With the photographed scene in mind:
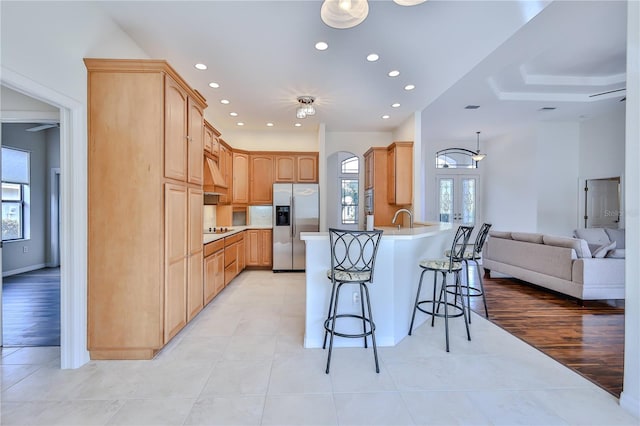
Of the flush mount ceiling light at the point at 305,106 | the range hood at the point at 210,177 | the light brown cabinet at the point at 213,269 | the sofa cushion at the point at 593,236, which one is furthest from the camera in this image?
the sofa cushion at the point at 593,236

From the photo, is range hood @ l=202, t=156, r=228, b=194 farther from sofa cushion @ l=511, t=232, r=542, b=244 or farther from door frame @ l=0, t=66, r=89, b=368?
sofa cushion @ l=511, t=232, r=542, b=244

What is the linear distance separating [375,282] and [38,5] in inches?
127

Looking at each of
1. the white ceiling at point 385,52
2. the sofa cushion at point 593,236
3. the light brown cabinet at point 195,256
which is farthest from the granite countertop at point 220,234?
the sofa cushion at point 593,236

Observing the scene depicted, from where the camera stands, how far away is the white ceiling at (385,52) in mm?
2576

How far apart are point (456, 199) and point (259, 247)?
243 inches

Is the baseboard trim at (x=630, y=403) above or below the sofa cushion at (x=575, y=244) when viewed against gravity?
below

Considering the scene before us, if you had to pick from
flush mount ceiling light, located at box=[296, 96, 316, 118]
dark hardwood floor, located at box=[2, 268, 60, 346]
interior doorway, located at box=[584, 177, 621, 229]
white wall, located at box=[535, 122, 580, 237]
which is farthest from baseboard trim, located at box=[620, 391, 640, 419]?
interior doorway, located at box=[584, 177, 621, 229]

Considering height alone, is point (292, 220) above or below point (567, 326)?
above

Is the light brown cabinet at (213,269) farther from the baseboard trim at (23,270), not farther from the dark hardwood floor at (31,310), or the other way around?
the baseboard trim at (23,270)

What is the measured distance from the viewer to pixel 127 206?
2.38 metres

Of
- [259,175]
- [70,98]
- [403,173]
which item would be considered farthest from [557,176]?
[70,98]

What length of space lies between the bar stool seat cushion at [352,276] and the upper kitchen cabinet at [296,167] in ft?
12.9

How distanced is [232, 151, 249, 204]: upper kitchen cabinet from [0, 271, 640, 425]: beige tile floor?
3.59 meters

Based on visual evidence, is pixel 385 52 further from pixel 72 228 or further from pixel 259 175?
pixel 259 175
